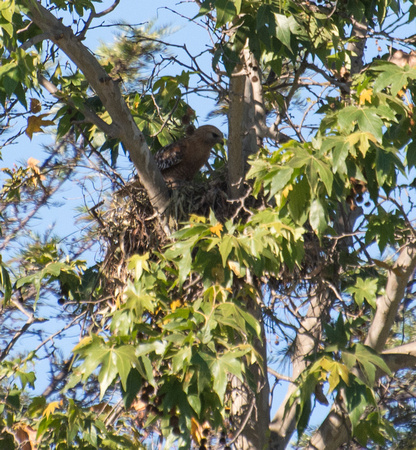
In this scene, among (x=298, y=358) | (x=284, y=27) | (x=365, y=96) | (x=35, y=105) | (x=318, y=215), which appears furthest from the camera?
(x=298, y=358)

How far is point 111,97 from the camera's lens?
13.5 ft

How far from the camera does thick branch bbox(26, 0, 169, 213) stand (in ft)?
12.6

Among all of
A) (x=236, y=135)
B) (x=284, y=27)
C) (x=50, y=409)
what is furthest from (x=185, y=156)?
(x=50, y=409)

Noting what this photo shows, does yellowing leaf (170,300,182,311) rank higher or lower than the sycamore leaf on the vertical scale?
lower

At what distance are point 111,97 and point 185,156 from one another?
1900mm

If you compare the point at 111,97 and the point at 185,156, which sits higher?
the point at 185,156

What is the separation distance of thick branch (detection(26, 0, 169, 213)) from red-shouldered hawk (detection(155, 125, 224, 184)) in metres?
1.33

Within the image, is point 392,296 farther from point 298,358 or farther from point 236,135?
point 236,135

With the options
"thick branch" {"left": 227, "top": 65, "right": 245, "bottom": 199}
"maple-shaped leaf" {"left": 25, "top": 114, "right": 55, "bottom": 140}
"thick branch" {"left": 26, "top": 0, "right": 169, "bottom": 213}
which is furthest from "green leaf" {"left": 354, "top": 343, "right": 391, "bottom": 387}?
"maple-shaped leaf" {"left": 25, "top": 114, "right": 55, "bottom": 140}

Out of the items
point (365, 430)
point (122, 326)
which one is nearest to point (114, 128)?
point (122, 326)

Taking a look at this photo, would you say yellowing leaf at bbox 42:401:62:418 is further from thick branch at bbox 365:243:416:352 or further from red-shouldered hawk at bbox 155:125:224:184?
red-shouldered hawk at bbox 155:125:224:184

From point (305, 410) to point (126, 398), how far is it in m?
0.89

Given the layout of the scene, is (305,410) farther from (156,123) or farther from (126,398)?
(156,123)

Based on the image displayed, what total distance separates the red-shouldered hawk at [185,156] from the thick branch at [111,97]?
133 cm
